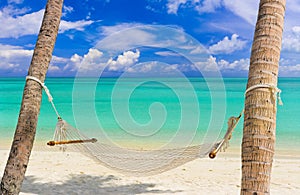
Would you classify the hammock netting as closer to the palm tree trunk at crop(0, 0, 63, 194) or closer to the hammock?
the hammock

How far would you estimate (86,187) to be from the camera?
3326 millimetres

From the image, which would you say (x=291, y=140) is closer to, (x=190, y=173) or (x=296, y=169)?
(x=296, y=169)

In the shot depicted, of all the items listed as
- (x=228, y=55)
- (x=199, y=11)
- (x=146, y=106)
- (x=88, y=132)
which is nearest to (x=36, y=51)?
(x=88, y=132)

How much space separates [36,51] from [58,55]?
97.6ft

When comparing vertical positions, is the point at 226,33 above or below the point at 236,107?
above

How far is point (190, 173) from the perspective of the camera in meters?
3.94

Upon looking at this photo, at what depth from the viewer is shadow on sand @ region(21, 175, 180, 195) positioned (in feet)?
10.4

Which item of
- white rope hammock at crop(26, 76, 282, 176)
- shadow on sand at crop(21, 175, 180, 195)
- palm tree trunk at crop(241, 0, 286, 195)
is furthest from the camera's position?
shadow on sand at crop(21, 175, 180, 195)

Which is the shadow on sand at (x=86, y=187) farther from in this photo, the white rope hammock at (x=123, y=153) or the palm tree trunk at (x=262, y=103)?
the palm tree trunk at (x=262, y=103)

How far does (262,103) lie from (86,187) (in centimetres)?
225

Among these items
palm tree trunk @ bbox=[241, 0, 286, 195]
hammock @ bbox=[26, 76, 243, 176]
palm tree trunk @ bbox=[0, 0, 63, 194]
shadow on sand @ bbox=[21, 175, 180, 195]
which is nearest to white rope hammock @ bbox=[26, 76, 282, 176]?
hammock @ bbox=[26, 76, 243, 176]

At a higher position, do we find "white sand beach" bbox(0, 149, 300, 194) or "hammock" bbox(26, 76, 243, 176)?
"hammock" bbox(26, 76, 243, 176)

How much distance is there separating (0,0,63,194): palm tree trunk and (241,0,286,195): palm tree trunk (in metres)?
A: 1.13

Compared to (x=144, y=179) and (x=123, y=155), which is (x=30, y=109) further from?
(x=144, y=179)
